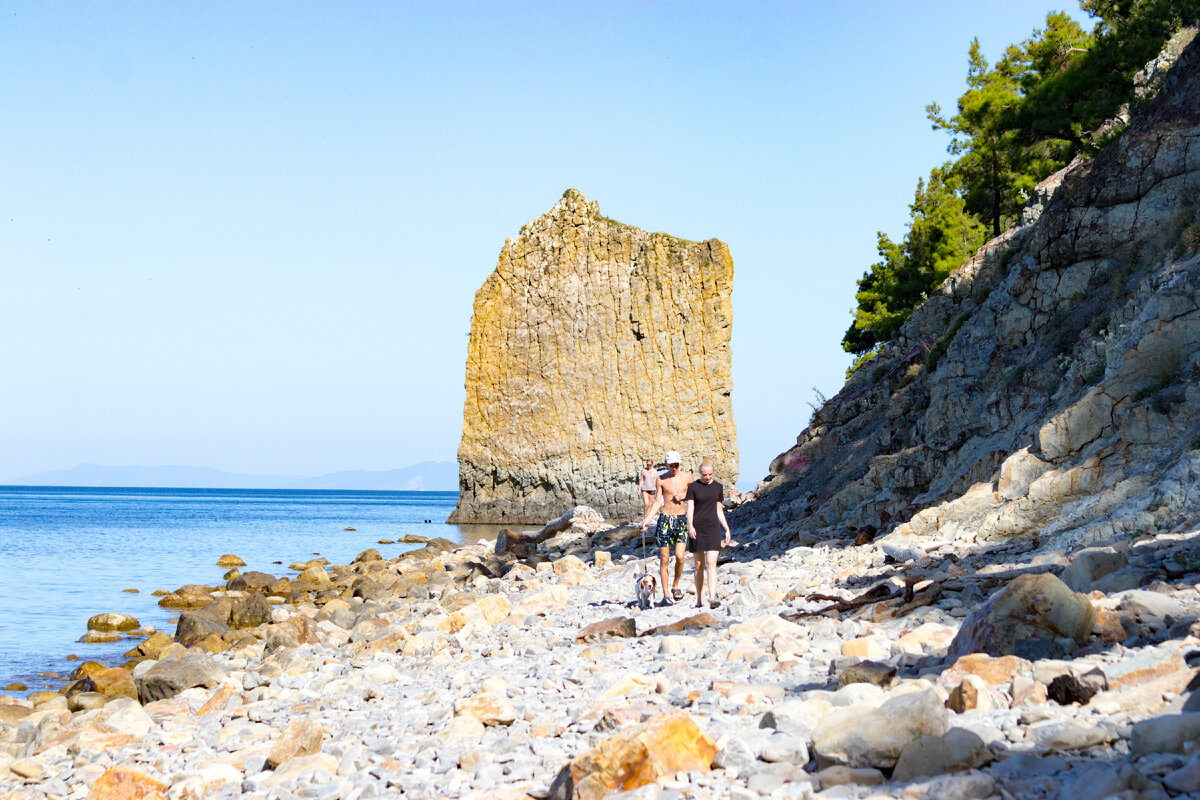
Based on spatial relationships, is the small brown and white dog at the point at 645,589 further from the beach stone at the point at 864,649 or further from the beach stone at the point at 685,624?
the beach stone at the point at 864,649

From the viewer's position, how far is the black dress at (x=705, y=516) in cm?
1164

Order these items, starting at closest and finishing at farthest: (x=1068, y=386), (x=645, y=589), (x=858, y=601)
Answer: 1. (x=858, y=601)
2. (x=645, y=589)
3. (x=1068, y=386)

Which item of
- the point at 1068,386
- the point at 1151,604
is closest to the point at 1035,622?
the point at 1151,604

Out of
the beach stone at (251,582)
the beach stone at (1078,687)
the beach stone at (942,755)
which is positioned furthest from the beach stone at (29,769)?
the beach stone at (251,582)

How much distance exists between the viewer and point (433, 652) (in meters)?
11.6

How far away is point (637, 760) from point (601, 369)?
179ft

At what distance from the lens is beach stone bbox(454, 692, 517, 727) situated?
6977mm

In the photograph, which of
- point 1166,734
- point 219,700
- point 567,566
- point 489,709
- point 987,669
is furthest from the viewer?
point 567,566

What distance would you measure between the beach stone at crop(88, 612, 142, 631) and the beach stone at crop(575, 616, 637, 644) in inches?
510

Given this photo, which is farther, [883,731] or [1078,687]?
[1078,687]

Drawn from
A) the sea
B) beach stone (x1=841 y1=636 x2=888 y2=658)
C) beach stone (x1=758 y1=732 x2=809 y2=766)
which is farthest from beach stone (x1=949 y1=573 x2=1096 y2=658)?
the sea

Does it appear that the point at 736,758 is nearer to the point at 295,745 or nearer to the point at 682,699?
the point at 682,699

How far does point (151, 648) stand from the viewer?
1634 centimetres

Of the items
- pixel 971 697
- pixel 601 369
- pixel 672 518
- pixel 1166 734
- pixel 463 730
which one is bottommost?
pixel 463 730
